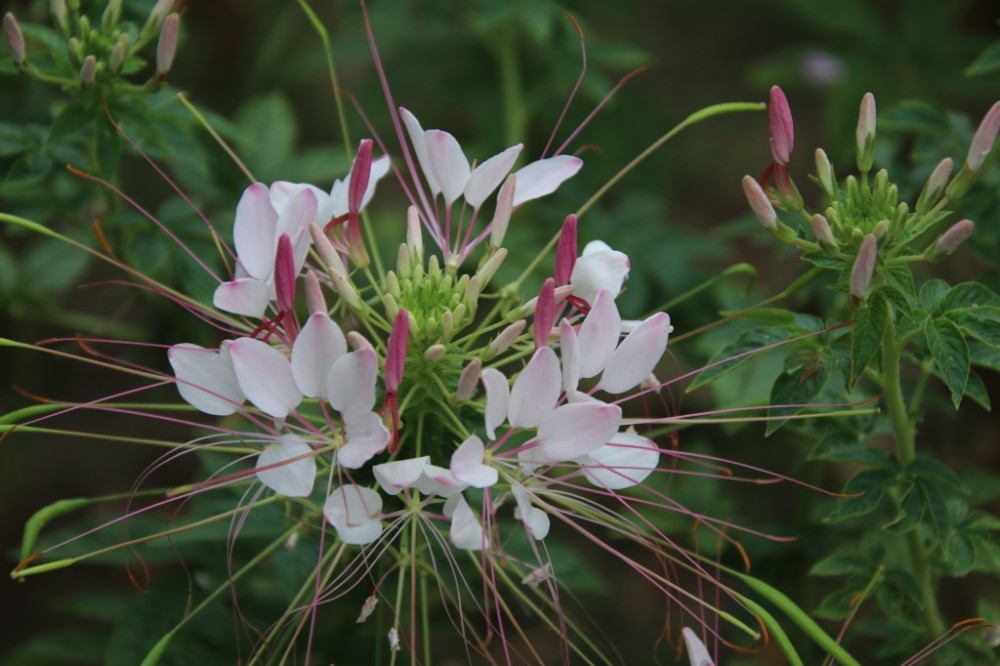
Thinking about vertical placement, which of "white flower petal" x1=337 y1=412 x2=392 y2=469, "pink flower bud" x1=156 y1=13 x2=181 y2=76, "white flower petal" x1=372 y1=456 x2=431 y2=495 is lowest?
"white flower petal" x1=372 y1=456 x2=431 y2=495

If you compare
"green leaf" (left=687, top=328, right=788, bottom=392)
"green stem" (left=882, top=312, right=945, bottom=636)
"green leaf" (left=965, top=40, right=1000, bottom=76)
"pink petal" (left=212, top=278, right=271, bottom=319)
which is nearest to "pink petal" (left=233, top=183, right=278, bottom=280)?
"pink petal" (left=212, top=278, right=271, bottom=319)

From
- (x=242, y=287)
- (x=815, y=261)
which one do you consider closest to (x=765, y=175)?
(x=815, y=261)

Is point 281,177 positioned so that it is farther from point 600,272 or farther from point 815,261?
point 815,261

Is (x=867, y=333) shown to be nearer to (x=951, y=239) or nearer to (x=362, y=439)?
(x=951, y=239)

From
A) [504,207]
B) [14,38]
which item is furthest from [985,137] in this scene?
[14,38]

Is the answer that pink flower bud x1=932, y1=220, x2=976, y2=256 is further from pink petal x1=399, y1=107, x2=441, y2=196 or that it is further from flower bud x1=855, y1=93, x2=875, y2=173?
pink petal x1=399, y1=107, x2=441, y2=196

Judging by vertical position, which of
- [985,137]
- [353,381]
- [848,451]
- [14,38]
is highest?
[14,38]

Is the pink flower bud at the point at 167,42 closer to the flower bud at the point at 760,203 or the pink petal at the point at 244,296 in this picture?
the pink petal at the point at 244,296
